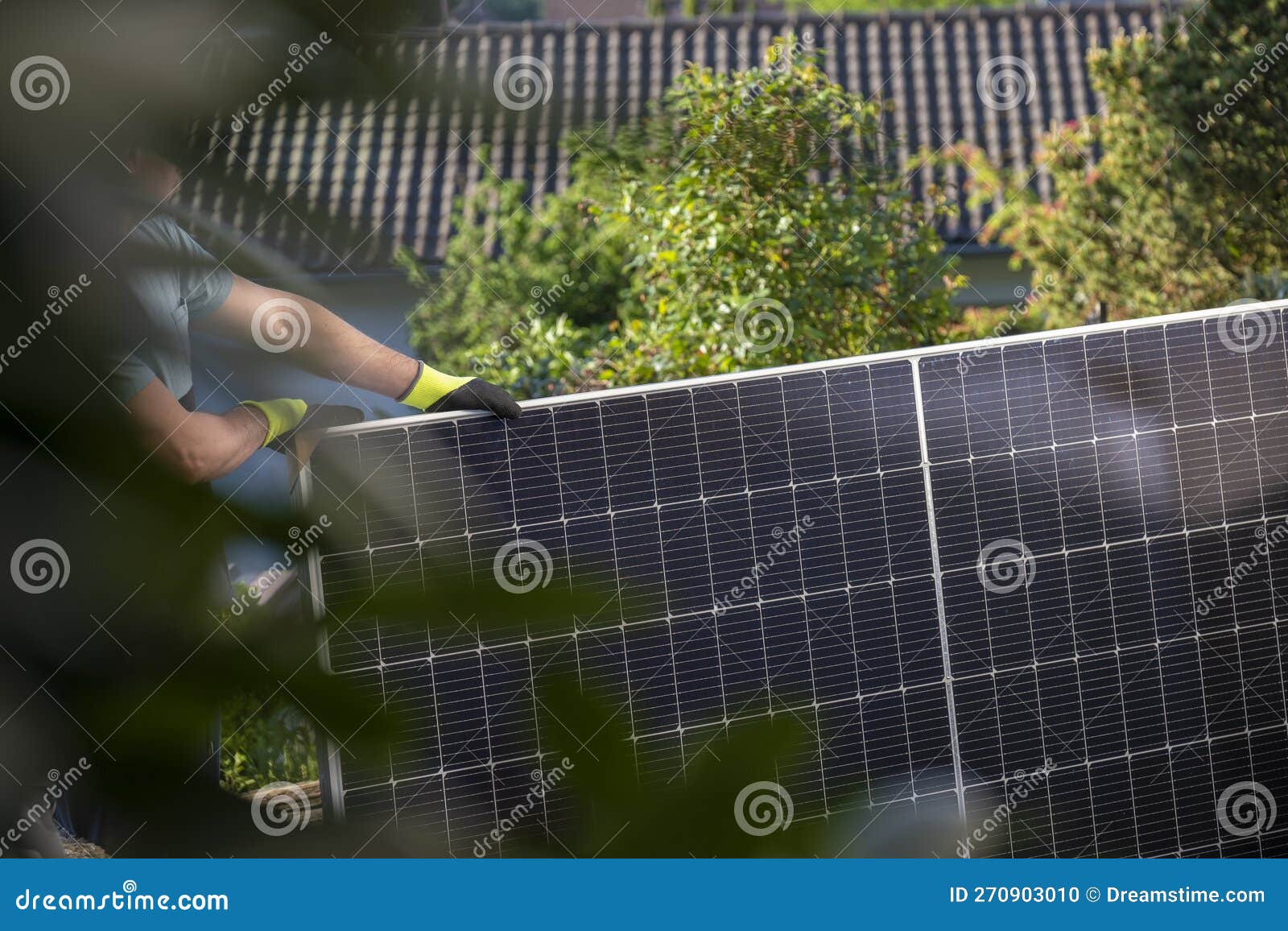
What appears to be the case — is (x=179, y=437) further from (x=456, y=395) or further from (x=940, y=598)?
(x=940, y=598)

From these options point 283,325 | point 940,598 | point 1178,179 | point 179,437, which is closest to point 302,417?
point 283,325

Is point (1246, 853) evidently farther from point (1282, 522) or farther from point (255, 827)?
point (255, 827)

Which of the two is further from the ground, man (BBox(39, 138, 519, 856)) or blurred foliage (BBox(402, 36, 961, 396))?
blurred foliage (BBox(402, 36, 961, 396))

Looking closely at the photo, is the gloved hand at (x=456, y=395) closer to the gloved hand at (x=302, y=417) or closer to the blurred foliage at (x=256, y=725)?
the gloved hand at (x=302, y=417)

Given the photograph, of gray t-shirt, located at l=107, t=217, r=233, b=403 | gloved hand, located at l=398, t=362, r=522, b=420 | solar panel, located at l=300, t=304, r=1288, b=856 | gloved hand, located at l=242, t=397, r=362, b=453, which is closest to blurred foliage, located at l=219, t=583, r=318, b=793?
gray t-shirt, located at l=107, t=217, r=233, b=403

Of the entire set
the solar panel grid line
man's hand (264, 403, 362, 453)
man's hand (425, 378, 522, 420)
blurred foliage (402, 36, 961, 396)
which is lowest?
the solar panel grid line

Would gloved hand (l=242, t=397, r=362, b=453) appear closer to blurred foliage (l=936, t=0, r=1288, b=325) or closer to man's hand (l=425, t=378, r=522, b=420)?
man's hand (l=425, t=378, r=522, b=420)

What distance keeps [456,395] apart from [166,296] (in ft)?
9.67

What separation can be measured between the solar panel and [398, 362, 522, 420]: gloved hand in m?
0.06

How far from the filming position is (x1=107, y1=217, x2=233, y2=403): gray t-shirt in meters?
0.60

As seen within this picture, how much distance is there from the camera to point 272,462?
82 cm

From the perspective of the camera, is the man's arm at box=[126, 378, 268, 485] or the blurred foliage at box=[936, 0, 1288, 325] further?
the blurred foliage at box=[936, 0, 1288, 325]
